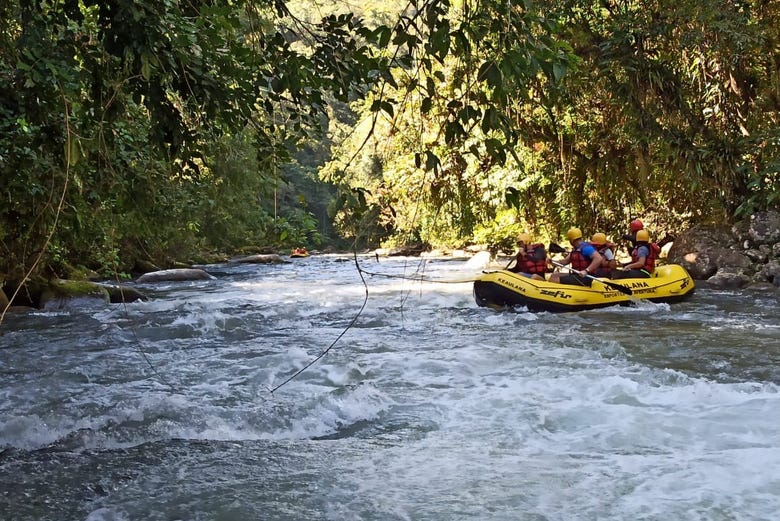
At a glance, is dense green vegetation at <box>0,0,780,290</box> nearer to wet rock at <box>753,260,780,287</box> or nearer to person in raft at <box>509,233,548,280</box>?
wet rock at <box>753,260,780,287</box>

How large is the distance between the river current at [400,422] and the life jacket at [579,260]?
175cm

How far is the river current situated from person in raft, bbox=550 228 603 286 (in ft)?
4.42

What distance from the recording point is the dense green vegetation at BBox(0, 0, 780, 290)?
2.57m

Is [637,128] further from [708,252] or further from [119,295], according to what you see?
[119,295]

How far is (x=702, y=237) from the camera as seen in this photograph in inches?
532

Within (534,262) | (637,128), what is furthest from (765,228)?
(534,262)

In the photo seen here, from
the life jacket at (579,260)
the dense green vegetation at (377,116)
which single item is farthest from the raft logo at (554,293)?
the dense green vegetation at (377,116)

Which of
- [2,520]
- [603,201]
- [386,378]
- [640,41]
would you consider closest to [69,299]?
[386,378]

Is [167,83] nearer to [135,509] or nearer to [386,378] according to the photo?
[135,509]

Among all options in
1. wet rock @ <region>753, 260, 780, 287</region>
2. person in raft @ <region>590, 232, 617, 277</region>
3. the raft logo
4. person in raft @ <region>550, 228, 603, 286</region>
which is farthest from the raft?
wet rock @ <region>753, 260, 780, 287</region>

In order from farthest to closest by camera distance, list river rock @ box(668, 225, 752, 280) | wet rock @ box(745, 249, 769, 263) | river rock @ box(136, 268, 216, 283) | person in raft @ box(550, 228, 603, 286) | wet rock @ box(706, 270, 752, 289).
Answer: river rock @ box(136, 268, 216, 283)
river rock @ box(668, 225, 752, 280)
wet rock @ box(745, 249, 769, 263)
wet rock @ box(706, 270, 752, 289)
person in raft @ box(550, 228, 603, 286)

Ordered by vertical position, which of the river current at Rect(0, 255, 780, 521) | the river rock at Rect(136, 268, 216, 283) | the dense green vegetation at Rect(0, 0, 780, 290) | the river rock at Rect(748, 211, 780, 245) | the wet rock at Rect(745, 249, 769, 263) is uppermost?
the dense green vegetation at Rect(0, 0, 780, 290)

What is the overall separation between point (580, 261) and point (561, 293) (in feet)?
3.72

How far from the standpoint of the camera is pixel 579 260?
10672 millimetres
